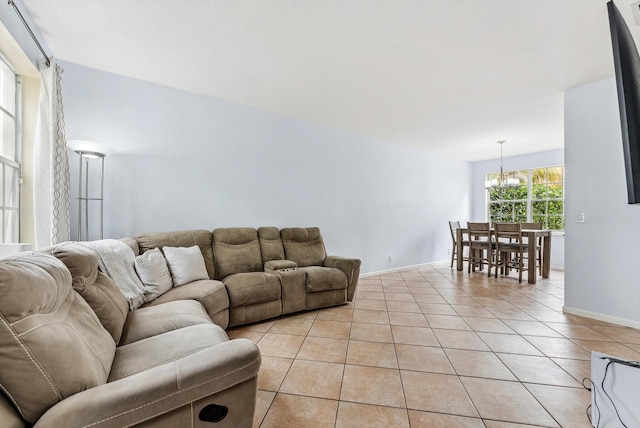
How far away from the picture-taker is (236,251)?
315 cm

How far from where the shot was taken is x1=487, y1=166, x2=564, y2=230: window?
5.73 meters

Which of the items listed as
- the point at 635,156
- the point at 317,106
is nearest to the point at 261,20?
the point at 317,106

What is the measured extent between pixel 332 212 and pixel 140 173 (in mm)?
2664

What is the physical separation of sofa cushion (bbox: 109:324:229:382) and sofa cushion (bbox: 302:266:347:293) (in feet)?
5.13

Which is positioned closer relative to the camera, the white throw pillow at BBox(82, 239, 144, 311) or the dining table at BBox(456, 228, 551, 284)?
the white throw pillow at BBox(82, 239, 144, 311)

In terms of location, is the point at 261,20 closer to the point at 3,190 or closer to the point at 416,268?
the point at 3,190

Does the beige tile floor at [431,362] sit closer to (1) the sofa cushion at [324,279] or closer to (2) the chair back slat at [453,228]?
(1) the sofa cushion at [324,279]

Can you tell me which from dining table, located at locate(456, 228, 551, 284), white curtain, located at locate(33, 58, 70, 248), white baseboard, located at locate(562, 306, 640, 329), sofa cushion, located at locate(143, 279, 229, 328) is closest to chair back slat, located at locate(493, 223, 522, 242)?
dining table, located at locate(456, 228, 551, 284)

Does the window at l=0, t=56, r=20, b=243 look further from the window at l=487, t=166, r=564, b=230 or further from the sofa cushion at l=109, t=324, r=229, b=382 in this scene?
the window at l=487, t=166, r=564, b=230

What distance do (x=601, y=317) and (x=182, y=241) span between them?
4435 mm

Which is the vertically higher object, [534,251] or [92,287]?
[92,287]

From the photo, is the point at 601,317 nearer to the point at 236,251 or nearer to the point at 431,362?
the point at 431,362

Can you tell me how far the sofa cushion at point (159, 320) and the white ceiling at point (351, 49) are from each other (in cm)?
212

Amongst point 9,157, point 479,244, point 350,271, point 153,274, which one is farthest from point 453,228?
point 9,157
